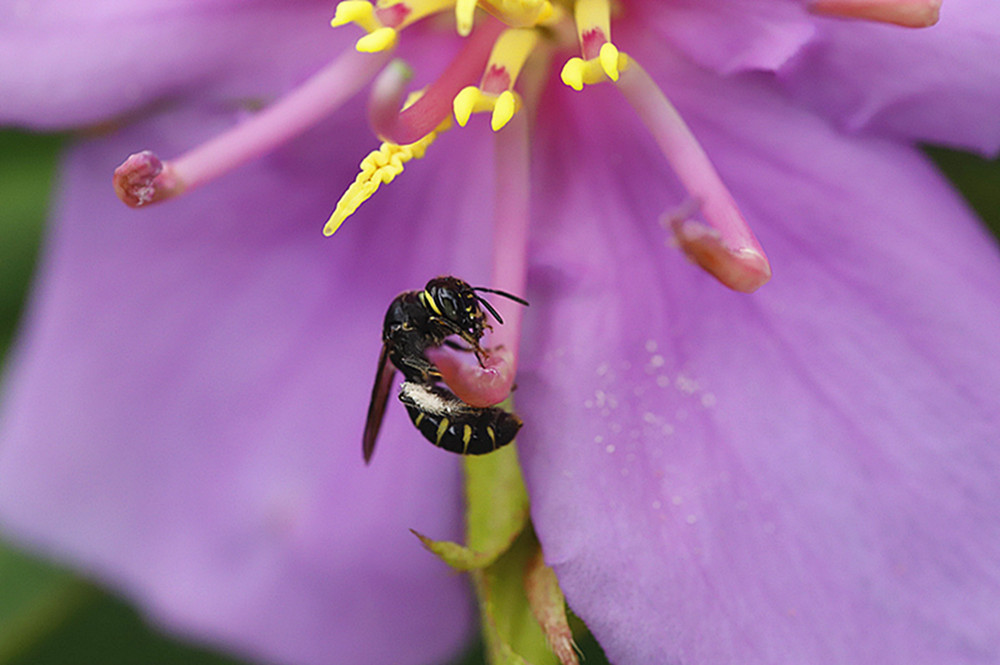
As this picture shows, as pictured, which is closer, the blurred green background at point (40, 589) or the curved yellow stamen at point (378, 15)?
the curved yellow stamen at point (378, 15)

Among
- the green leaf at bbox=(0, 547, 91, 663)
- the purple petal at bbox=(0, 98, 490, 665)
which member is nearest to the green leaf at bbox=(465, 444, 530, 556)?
the purple petal at bbox=(0, 98, 490, 665)

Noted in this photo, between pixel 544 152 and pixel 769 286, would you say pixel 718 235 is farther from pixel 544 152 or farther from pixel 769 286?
pixel 544 152

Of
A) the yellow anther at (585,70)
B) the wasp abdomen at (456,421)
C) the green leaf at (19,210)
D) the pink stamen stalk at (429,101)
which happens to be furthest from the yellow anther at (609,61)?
the green leaf at (19,210)

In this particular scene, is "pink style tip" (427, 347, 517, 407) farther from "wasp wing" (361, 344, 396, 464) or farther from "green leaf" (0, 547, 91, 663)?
"green leaf" (0, 547, 91, 663)

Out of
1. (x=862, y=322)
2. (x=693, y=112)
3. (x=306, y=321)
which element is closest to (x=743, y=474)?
(x=862, y=322)

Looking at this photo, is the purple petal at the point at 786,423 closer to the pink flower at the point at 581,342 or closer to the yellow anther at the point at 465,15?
the pink flower at the point at 581,342

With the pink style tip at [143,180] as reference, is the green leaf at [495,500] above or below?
below

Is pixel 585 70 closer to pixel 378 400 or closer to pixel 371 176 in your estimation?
pixel 371 176
